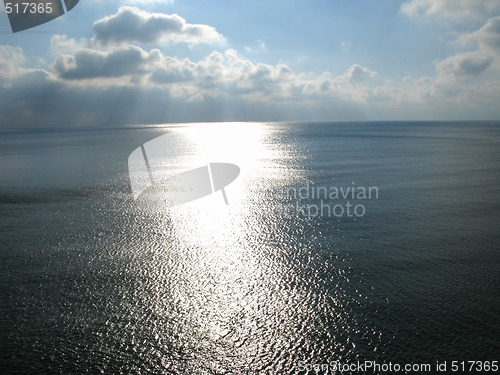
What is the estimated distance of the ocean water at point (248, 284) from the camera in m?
11.5

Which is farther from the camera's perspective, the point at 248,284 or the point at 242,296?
the point at 248,284

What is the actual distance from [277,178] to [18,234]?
27.4 metres

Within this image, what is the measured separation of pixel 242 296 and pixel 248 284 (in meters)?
1.14

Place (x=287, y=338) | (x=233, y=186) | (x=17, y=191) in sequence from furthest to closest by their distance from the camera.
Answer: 1. (x=233, y=186)
2. (x=17, y=191)
3. (x=287, y=338)

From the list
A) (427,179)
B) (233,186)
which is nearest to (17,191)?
(233,186)

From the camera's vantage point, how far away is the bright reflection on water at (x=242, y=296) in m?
11.5

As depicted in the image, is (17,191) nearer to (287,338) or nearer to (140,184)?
(140,184)

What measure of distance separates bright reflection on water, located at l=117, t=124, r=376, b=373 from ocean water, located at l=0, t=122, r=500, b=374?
2.3 inches

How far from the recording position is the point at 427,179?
40.8m

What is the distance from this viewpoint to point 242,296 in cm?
1487

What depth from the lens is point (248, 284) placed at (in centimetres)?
1597

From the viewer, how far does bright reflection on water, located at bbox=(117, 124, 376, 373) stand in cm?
1154

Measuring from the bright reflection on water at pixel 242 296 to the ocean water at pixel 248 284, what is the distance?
0.06 m

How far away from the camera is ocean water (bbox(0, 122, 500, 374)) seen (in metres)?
11.5
